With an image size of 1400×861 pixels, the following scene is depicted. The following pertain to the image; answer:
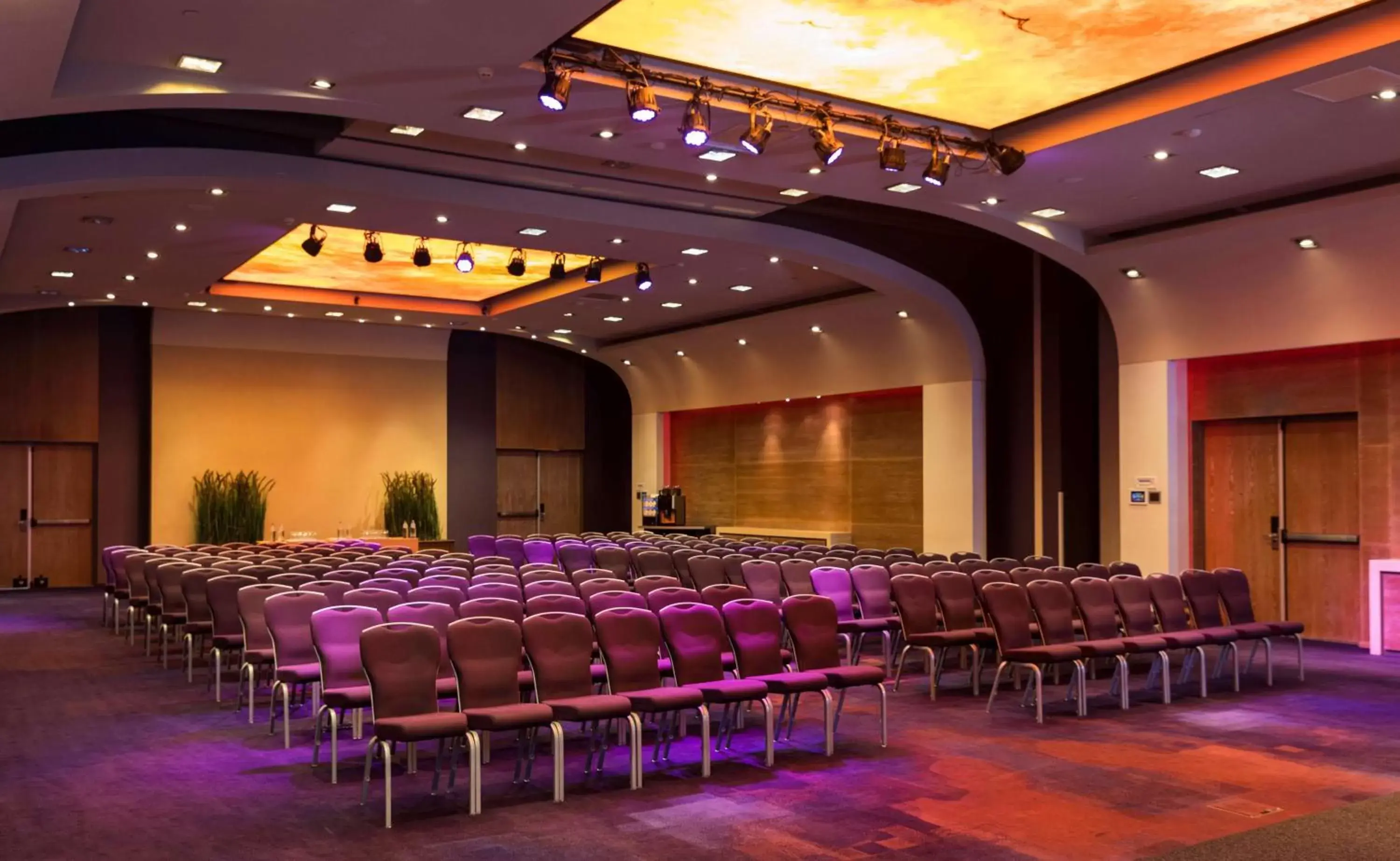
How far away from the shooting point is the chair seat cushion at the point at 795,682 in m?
7.16

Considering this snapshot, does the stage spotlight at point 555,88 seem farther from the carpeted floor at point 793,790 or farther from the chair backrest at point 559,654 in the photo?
the carpeted floor at point 793,790

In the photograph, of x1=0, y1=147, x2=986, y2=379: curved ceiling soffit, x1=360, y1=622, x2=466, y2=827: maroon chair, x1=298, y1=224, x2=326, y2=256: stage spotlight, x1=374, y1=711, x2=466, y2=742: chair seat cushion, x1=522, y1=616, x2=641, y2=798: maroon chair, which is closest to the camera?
x1=374, y1=711, x2=466, y2=742: chair seat cushion

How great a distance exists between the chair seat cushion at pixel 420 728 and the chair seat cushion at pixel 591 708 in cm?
54

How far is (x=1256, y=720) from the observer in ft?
27.1

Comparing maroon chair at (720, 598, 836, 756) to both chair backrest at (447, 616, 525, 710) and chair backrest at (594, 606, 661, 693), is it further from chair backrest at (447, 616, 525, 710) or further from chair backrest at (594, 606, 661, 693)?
chair backrest at (447, 616, 525, 710)

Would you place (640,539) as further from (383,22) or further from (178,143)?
(383,22)

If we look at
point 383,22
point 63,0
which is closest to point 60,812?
point 63,0

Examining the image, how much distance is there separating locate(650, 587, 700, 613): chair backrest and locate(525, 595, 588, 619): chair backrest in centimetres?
51

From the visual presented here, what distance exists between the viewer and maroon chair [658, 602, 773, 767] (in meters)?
7.12

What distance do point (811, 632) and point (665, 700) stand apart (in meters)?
1.46

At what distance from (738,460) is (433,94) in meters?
14.4

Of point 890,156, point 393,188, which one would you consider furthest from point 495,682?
point 393,188

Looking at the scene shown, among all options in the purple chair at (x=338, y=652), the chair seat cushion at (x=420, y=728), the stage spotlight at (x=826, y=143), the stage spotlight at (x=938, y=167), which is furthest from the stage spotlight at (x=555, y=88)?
the chair seat cushion at (x=420, y=728)

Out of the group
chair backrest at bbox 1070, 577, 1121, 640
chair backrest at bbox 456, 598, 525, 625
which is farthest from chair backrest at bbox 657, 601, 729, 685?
chair backrest at bbox 1070, 577, 1121, 640
